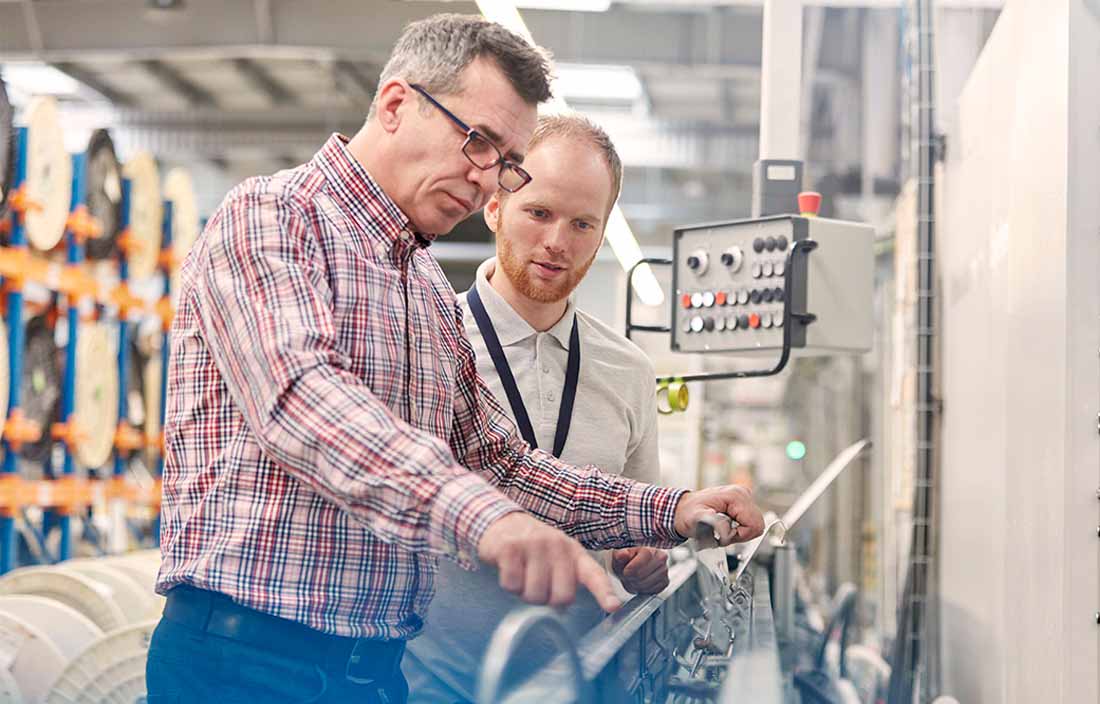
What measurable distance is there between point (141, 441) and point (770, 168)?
452cm

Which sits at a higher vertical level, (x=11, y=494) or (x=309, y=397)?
(x=309, y=397)

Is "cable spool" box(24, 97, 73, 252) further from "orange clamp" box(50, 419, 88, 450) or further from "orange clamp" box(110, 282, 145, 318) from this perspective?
"orange clamp" box(110, 282, 145, 318)

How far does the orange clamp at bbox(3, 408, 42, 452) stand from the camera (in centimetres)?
489

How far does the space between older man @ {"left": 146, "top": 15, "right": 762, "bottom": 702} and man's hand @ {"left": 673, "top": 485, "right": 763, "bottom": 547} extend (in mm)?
94

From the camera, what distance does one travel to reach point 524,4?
18.5 feet

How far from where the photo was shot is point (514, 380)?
7.50 ft

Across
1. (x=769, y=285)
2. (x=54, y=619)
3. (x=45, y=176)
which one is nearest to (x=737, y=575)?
(x=769, y=285)

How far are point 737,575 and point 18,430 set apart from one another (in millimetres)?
3873

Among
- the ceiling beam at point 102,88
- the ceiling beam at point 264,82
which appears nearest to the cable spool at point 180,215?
the ceiling beam at point 264,82

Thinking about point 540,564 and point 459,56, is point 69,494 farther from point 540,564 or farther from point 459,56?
Result: point 540,564

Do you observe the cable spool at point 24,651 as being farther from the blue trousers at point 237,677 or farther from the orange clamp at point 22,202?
the orange clamp at point 22,202

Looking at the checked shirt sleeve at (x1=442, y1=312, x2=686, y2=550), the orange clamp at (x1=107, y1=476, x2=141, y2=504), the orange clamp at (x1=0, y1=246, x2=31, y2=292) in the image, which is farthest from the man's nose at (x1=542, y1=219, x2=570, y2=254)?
the orange clamp at (x1=107, y1=476, x2=141, y2=504)

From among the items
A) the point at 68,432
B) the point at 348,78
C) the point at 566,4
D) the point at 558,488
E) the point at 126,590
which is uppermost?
the point at 348,78

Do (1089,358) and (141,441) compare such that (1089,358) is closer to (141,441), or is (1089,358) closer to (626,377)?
(626,377)
